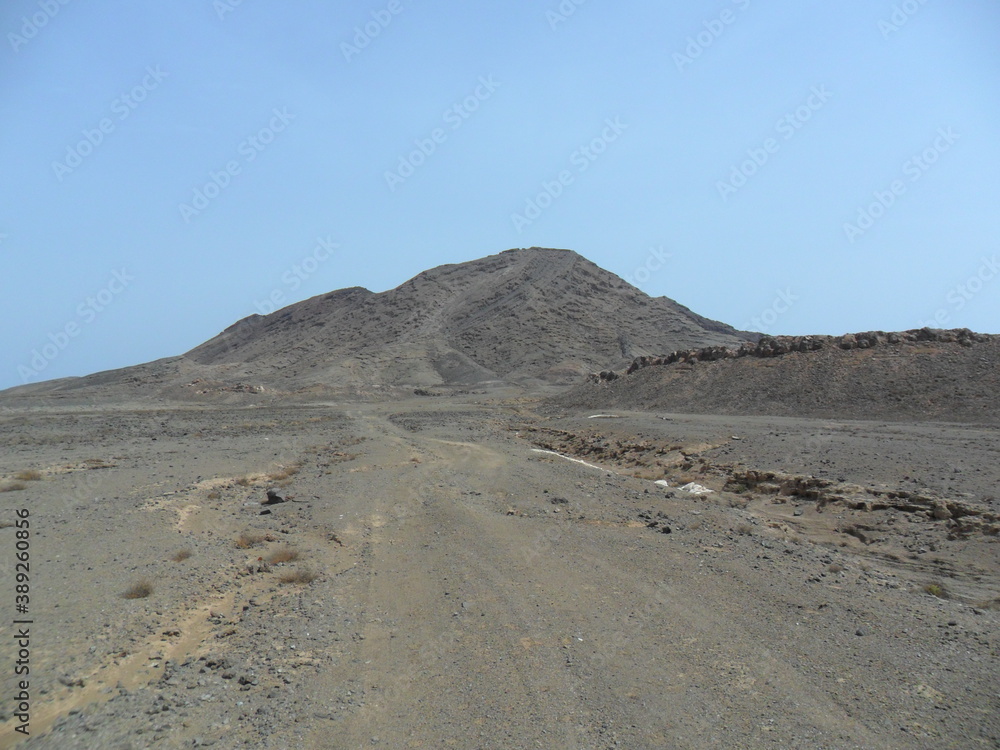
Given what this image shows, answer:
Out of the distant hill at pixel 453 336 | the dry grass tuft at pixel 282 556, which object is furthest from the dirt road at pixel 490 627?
the distant hill at pixel 453 336

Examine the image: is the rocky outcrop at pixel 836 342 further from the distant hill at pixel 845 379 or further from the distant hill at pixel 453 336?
the distant hill at pixel 453 336

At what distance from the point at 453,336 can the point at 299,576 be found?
3430 inches

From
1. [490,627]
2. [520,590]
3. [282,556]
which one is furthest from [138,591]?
[520,590]

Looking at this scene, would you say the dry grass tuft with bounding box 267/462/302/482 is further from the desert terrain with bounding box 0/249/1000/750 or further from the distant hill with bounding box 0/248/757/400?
the distant hill with bounding box 0/248/757/400

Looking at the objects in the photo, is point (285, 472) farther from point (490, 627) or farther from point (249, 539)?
point (490, 627)

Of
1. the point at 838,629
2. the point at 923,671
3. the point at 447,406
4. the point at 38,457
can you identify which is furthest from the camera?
the point at 447,406

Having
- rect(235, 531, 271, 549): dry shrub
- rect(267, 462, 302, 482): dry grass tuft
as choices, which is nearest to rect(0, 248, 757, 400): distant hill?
rect(267, 462, 302, 482): dry grass tuft

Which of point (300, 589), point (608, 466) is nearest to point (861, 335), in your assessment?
point (608, 466)

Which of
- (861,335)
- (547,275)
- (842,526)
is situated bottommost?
(842,526)

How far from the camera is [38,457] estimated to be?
22.7m

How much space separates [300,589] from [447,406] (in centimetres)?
4923

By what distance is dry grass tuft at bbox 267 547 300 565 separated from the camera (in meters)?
10.4

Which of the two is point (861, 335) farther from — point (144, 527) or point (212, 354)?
point (212, 354)

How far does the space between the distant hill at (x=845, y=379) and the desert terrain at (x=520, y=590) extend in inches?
24.2
